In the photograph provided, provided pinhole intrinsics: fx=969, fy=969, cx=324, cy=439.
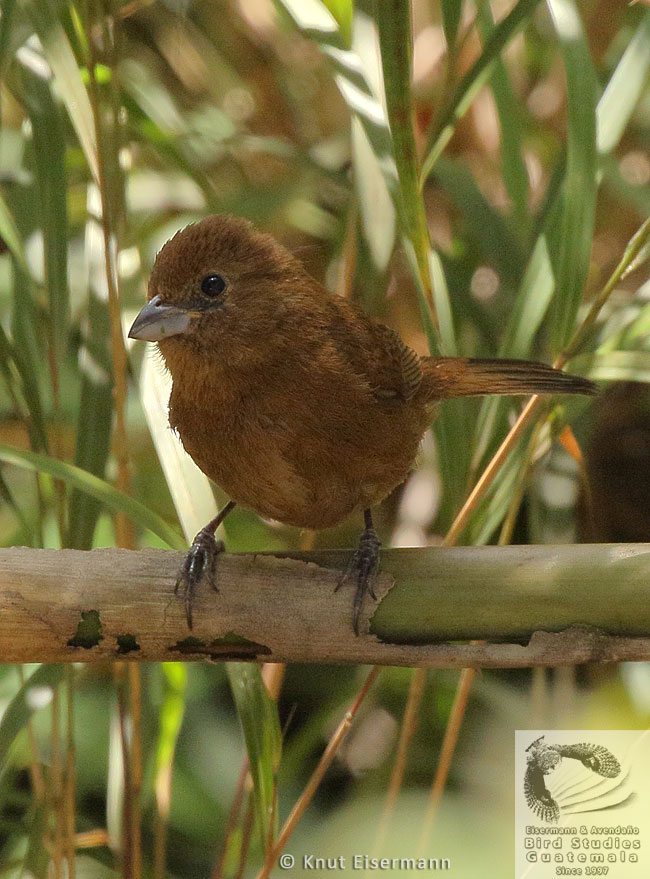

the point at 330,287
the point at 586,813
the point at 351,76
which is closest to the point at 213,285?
the point at 351,76

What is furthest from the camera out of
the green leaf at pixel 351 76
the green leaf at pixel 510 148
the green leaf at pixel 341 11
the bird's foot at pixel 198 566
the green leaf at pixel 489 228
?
the green leaf at pixel 489 228

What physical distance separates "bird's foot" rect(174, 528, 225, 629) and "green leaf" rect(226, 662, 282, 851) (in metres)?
0.18

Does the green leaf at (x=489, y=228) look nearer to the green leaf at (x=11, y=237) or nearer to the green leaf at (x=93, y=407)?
the green leaf at (x=93, y=407)

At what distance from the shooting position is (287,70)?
3.17 m

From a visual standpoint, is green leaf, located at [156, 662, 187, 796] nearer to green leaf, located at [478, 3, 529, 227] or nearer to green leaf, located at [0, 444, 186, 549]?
green leaf, located at [0, 444, 186, 549]

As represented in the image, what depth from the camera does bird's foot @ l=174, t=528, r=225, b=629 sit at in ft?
5.28

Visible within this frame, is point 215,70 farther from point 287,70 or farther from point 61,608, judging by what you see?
point 61,608

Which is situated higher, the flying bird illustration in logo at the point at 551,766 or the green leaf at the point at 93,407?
the green leaf at the point at 93,407

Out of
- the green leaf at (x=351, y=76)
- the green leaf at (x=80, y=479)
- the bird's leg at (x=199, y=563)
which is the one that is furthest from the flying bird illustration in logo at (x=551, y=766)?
the green leaf at (x=351, y=76)

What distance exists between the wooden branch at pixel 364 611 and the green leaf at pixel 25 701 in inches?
9.9

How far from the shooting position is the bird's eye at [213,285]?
1742mm

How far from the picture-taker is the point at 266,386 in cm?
173

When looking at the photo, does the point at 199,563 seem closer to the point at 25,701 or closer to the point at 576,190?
the point at 25,701

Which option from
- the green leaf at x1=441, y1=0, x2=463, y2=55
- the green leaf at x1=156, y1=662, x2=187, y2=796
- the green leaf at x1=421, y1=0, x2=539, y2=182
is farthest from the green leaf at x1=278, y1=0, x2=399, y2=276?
the green leaf at x1=156, y1=662, x2=187, y2=796
